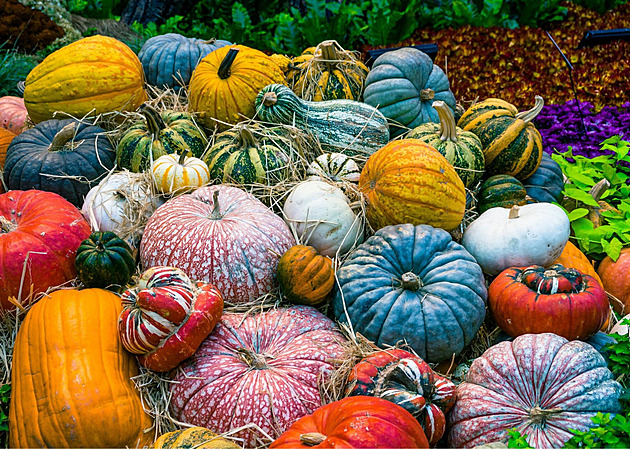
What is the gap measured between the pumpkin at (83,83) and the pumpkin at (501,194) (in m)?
3.01

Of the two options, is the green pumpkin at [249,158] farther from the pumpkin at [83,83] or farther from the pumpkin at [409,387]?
the pumpkin at [409,387]

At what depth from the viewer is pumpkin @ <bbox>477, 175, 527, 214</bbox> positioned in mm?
3839

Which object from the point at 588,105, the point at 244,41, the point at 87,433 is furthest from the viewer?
the point at 244,41

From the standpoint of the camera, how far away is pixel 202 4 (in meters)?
10.7

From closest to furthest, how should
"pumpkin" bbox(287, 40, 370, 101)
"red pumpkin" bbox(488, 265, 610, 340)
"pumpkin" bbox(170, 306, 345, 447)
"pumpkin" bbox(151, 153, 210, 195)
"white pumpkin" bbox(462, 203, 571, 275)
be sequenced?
"pumpkin" bbox(170, 306, 345, 447), "red pumpkin" bbox(488, 265, 610, 340), "white pumpkin" bbox(462, 203, 571, 275), "pumpkin" bbox(151, 153, 210, 195), "pumpkin" bbox(287, 40, 370, 101)

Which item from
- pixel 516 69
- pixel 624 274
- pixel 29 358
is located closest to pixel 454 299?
pixel 624 274

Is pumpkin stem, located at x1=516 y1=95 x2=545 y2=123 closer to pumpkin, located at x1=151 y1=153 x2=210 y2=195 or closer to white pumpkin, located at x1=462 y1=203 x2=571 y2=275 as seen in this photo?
white pumpkin, located at x1=462 y1=203 x2=571 y2=275

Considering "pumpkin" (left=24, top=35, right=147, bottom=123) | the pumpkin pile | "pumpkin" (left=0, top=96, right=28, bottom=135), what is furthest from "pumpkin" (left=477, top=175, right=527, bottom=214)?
"pumpkin" (left=0, top=96, right=28, bottom=135)

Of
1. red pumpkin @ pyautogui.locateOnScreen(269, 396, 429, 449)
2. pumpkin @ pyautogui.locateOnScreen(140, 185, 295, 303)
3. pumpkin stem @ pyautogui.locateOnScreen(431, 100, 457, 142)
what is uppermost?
pumpkin stem @ pyautogui.locateOnScreen(431, 100, 457, 142)

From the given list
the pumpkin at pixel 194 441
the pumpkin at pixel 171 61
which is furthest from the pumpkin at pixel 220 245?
the pumpkin at pixel 171 61

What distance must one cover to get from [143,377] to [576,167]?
12.4ft

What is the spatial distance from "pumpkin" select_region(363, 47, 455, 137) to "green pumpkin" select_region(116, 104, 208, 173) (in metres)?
1.48

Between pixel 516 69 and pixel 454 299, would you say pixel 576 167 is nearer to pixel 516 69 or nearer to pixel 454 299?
pixel 454 299

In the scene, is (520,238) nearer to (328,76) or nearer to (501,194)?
(501,194)
